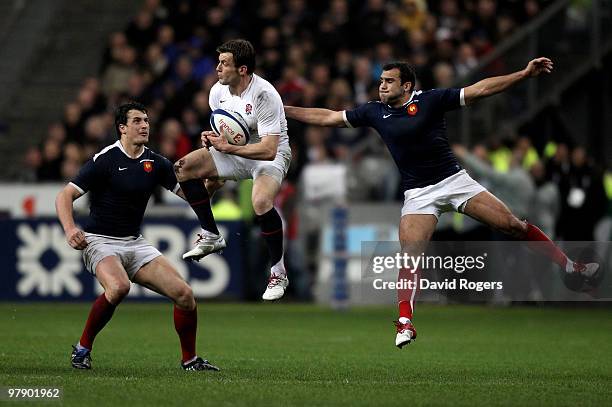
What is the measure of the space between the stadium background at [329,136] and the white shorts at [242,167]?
513 centimetres

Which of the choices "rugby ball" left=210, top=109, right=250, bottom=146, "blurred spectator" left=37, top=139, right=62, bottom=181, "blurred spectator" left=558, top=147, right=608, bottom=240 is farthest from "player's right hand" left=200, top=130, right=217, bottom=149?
"blurred spectator" left=37, top=139, right=62, bottom=181

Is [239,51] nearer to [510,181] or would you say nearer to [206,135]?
[206,135]

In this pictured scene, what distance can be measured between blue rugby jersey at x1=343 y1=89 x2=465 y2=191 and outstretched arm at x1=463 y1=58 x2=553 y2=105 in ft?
0.78

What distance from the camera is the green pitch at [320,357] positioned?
1060 cm

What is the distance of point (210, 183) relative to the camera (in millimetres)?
13203

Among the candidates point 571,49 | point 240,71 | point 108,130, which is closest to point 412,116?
point 240,71

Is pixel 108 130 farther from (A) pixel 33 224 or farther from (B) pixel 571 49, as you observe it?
(B) pixel 571 49

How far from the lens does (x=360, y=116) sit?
12.9 metres

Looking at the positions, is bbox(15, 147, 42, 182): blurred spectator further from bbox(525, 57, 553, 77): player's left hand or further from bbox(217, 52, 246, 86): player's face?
bbox(525, 57, 553, 77): player's left hand

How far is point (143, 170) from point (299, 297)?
10066 millimetres

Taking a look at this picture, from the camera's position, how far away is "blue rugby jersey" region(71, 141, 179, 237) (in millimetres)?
12344

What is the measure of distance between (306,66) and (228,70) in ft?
37.3

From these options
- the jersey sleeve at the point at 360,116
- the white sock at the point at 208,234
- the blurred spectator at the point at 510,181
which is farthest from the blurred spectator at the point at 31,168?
the jersey sleeve at the point at 360,116

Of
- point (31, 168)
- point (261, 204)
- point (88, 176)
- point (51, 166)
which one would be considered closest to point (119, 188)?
point (88, 176)
